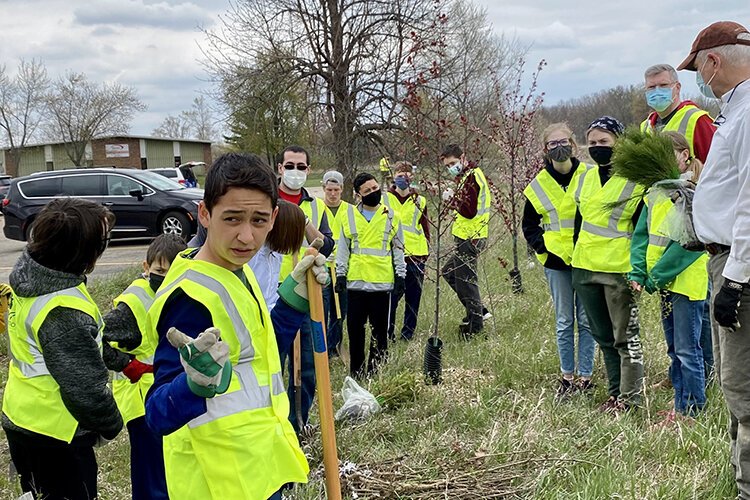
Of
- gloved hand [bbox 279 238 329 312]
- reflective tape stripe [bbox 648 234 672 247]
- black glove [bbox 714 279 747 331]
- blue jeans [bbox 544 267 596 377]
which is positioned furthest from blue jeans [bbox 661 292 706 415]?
gloved hand [bbox 279 238 329 312]

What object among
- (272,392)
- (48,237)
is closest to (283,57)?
(48,237)

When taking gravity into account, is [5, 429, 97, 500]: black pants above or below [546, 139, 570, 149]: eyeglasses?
below

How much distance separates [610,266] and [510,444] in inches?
55.4

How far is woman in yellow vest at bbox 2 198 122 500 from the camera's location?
8.57ft

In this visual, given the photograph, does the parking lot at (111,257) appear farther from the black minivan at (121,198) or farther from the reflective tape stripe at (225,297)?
the reflective tape stripe at (225,297)

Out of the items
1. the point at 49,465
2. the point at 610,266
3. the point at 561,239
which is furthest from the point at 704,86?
the point at 49,465

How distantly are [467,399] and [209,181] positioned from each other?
304cm

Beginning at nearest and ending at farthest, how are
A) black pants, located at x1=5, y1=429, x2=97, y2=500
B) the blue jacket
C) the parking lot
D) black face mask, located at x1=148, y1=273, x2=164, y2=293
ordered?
the blue jacket → black pants, located at x1=5, y1=429, x2=97, y2=500 → black face mask, located at x1=148, y1=273, x2=164, y2=293 → the parking lot

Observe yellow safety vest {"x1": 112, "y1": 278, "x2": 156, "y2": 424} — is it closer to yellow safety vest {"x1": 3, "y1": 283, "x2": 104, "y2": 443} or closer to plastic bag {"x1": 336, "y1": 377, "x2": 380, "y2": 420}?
yellow safety vest {"x1": 3, "y1": 283, "x2": 104, "y2": 443}

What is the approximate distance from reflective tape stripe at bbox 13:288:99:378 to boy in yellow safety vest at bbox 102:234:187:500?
283mm

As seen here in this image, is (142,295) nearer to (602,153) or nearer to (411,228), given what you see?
(602,153)

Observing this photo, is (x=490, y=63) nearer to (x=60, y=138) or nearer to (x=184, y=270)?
(x=184, y=270)

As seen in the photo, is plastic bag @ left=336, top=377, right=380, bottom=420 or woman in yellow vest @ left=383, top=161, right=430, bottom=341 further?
woman in yellow vest @ left=383, top=161, right=430, bottom=341

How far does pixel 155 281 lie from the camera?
323cm
